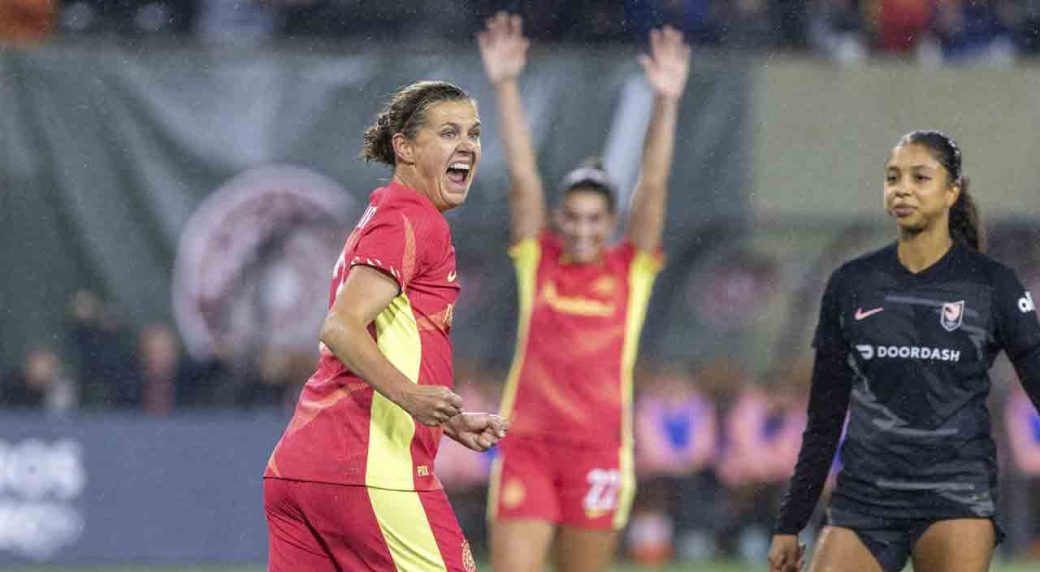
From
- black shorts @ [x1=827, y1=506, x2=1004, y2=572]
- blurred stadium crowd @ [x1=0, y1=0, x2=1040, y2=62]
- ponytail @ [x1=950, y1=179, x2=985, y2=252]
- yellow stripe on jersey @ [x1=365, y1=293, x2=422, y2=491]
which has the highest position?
blurred stadium crowd @ [x1=0, y1=0, x2=1040, y2=62]

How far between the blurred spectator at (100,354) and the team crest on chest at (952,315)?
8469 millimetres

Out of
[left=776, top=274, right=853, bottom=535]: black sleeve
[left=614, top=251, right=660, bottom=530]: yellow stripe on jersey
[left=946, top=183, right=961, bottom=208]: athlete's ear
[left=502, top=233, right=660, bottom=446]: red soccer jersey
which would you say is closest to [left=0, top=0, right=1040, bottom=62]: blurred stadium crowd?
[left=614, top=251, right=660, bottom=530]: yellow stripe on jersey

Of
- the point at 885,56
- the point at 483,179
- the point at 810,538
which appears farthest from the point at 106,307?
the point at 885,56

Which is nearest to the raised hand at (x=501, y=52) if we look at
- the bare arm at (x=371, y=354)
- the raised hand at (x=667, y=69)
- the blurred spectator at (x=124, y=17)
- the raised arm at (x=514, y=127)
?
the raised arm at (x=514, y=127)

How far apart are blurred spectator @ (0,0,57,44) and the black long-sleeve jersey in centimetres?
956

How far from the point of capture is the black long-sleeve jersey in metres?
6.66

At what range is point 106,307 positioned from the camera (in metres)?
14.1

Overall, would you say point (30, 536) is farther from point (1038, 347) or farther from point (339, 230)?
point (1038, 347)

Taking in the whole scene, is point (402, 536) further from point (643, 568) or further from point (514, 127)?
point (643, 568)

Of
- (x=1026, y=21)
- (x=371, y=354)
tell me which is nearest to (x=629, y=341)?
(x=371, y=354)

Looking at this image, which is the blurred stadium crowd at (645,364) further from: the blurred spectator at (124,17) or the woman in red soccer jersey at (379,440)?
the woman in red soccer jersey at (379,440)

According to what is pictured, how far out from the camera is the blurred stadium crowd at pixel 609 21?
611 inches

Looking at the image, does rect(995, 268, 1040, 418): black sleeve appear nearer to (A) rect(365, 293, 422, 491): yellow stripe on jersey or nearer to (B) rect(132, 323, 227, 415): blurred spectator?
(A) rect(365, 293, 422, 491): yellow stripe on jersey

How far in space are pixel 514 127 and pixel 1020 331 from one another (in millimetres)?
2910
